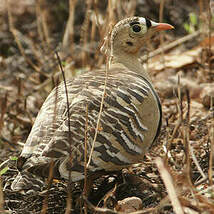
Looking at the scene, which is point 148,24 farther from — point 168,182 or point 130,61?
point 168,182

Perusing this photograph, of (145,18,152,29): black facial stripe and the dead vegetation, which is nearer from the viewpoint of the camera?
the dead vegetation

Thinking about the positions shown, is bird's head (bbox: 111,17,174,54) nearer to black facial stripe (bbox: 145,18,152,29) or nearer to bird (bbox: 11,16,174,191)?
black facial stripe (bbox: 145,18,152,29)

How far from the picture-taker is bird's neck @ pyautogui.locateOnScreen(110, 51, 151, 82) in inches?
141

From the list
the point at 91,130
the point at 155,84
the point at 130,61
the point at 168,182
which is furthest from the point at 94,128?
the point at 155,84

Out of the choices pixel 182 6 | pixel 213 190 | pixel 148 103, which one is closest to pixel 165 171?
pixel 213 190

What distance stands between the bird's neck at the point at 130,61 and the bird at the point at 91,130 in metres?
0.25

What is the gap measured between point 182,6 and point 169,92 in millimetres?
2188

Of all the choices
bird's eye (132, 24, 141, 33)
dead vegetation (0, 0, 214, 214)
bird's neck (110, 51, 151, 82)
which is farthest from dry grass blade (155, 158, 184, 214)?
bird's eye (132, 24, 141, 33)

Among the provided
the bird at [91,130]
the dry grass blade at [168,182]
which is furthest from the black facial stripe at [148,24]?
the dry grass blade at [168,182]

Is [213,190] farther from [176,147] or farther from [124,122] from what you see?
[176,147]

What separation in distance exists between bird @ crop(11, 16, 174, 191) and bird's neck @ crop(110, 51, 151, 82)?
9.7 inches

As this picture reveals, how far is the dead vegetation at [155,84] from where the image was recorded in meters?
2.49

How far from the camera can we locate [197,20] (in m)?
6.14

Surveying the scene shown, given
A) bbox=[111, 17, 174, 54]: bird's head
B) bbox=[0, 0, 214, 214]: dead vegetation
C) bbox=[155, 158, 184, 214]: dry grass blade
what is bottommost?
bbox=[0, 0, 214, 214]: dead vegetation
